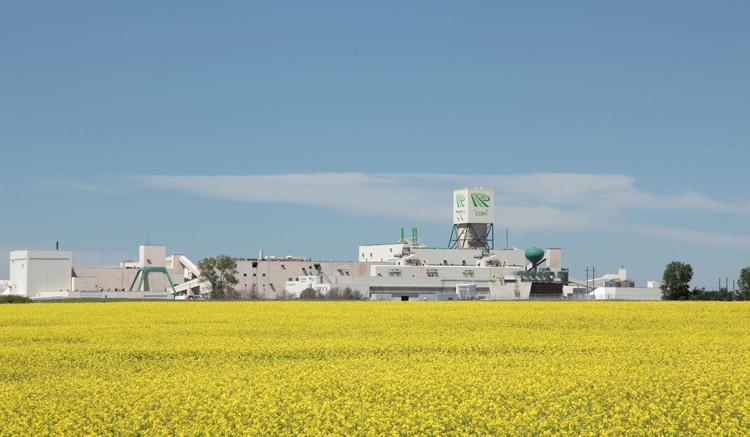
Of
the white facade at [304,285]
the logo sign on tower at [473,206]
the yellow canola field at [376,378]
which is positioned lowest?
the yellow canola field at [376,378]

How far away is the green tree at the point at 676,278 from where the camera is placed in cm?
12962

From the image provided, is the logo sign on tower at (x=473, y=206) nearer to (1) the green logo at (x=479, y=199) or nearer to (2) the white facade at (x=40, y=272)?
(1) the green logo at (x=479, y=199)

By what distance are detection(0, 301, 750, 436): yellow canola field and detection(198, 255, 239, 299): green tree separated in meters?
108

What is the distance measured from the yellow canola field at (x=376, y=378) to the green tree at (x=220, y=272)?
10756cm

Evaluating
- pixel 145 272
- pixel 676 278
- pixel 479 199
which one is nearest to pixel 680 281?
pixel 676 278

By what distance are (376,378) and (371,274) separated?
13927 centimetres

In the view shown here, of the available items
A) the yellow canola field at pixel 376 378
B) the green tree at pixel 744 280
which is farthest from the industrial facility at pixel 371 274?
the yellow canola field at pixel 376 378

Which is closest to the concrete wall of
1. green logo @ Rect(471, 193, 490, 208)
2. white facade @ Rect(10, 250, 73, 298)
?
white facade @ Rect(10, 250, 73, 298)

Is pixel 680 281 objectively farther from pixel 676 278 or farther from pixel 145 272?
pixel 145 272

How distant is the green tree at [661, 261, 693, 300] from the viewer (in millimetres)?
129625

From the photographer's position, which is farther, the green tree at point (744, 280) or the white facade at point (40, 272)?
the white facade at point (40, 272)


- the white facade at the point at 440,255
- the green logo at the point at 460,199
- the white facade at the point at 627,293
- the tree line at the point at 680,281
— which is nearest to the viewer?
the tree line at the point at 680,281

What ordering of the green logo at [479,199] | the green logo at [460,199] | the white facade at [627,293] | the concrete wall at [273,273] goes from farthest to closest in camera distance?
1. the green logo at [460,199]
2. the green logo at [479,199]
3. the concrete wall at [273,273]
4. the white facade at [627,293]

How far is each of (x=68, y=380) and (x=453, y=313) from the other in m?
31.9
